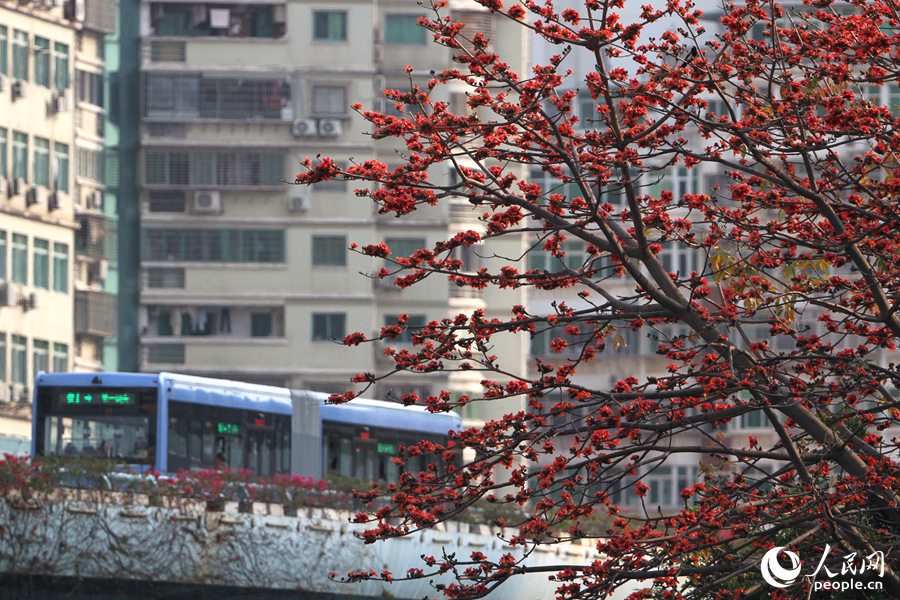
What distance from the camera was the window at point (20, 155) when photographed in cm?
5069

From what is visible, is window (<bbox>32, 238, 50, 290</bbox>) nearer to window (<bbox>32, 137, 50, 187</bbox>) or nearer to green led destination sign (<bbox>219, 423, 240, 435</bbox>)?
window (<bbox>32, 137, 50, 187</bbox>)

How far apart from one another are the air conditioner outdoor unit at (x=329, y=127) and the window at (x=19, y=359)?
1165 cm

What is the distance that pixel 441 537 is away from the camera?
36406 mm

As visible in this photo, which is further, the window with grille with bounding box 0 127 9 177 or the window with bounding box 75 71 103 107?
the window with bounding box 75 71 103 107

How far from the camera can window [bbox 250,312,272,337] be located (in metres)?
58.1

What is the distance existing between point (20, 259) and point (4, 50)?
534cm

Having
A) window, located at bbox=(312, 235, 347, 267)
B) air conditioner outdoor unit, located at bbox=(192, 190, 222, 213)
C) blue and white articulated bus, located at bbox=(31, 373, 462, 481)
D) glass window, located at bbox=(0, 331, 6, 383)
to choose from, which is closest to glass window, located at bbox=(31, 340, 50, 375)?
glass window, located at bbox=(0, 331, 6, 383)

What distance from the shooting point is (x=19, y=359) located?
49969 millimetres

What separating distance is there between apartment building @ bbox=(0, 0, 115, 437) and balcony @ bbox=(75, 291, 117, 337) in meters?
0.21

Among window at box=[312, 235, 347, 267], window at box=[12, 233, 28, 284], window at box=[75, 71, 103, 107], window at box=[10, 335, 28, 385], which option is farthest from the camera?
window at box=[312, 235, 347, 267]

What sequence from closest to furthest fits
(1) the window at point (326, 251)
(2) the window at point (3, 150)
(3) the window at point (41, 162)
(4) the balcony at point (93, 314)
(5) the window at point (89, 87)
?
(2) the window at point (3, 150)
(3) the window at point (41, 162)
(4) the balcony at point (93, 314)
(5) the window at point (89, 87)
(1) the window at point (326, 251)

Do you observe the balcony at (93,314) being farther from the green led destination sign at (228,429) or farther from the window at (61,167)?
the green led destination sign at (228,429)

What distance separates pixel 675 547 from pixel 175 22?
4849 cm

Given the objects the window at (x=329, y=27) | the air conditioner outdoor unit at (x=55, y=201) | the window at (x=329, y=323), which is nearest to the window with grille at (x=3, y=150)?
the air conditioner outdoor unit at (x=55, y=201)
